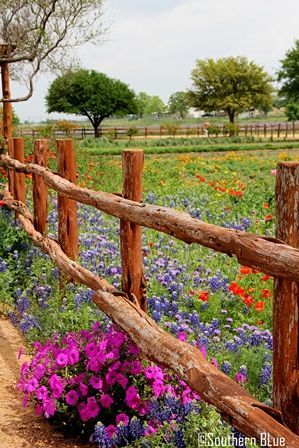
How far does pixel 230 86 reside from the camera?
72.4 meters

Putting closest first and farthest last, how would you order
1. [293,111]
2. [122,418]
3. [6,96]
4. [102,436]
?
[102,436]
[122,418]
[6,96]
[293,111]

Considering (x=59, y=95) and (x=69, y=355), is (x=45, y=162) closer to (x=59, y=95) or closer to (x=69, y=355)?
(x=69, y=355)

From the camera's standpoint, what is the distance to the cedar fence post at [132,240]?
446 cm

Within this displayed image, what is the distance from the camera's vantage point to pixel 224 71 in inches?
2872

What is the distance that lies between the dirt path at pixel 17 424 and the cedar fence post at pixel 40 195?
2500 millimetres

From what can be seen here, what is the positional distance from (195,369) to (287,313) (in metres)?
0.57

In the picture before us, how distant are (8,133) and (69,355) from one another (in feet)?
45.4

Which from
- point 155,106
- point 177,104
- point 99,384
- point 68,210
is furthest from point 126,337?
point 155,106

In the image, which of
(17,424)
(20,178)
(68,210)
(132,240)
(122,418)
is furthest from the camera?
(20,178)

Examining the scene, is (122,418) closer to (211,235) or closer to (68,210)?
(211,235)

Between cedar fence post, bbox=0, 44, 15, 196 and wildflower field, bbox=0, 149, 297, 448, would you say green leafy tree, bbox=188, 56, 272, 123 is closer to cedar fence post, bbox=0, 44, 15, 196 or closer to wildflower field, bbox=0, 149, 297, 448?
cedar fence post, bbox=0, 44, 15, 196

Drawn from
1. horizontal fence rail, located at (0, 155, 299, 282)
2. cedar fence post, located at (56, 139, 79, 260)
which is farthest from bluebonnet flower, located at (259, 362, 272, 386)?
cedar fence post, located at (56, 139, 79, 260)

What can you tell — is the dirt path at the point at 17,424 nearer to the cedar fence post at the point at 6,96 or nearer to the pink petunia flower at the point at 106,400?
the pink petunia flower at the point at 106,400

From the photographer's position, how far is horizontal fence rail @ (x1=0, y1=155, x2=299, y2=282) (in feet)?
8.56
